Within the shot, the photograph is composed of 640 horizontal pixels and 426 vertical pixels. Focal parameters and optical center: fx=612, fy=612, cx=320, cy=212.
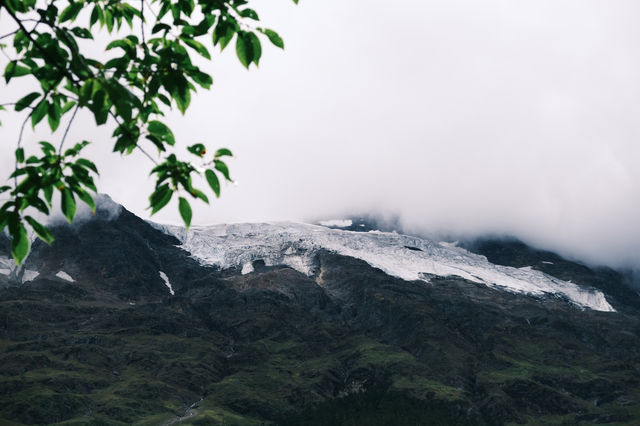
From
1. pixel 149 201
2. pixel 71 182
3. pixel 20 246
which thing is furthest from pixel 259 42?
pixel 20 246

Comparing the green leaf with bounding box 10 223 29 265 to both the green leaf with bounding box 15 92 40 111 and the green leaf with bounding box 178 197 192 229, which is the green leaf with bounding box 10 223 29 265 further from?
the green leaf with bounding box 178 197 192 229

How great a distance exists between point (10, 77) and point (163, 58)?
4.90 ft

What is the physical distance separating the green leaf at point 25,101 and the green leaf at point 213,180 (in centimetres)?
195

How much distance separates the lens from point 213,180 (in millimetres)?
5801

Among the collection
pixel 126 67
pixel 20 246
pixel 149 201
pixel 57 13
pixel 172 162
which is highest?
pixel 57 13

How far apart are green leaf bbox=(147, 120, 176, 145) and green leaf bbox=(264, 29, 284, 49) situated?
1.41 m

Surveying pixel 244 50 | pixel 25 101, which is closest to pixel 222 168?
pixel 244 50

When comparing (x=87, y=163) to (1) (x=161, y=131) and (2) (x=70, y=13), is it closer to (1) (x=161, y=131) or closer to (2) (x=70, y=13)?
(1) (x=161, y=131)

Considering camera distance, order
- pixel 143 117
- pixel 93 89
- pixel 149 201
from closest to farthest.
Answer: pixel 93 89 → pixel 149 201 → pixel 143 117

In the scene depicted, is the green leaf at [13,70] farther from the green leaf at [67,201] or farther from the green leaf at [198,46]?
the green leaf at [198,46]

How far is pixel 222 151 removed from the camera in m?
5.99

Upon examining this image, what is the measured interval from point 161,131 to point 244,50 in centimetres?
120

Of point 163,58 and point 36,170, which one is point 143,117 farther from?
point 36,170

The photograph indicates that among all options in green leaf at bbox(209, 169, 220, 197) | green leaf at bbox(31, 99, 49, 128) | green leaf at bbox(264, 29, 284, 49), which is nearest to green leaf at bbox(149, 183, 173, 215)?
green leaf at bbox(209, 169, 220, 197)
